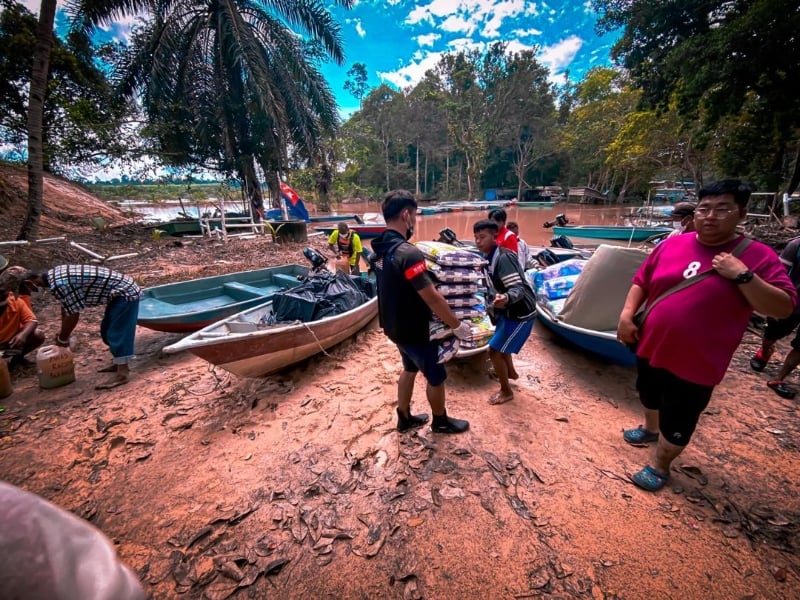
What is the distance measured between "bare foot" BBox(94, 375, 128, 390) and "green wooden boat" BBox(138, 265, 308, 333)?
2.09ft

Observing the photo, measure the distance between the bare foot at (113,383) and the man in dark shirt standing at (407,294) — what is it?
3.37m

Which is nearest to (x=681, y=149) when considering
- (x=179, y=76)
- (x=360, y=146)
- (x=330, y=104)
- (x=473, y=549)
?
(x=330, y=104)

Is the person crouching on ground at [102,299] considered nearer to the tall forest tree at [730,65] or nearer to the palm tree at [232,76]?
the palm tree at [232,76]

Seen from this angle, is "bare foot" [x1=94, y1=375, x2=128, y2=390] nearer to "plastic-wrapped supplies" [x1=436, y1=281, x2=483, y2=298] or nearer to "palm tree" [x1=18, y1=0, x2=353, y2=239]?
"plastic-wrapped supplies" [x1=436, y1=281, x2=483, y2=298]

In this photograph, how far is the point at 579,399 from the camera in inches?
128

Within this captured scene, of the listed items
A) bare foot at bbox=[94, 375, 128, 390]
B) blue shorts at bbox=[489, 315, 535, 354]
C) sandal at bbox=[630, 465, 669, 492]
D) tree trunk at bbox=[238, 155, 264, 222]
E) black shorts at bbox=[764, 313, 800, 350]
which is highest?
tree trunk at bbox=[238, 155, 264, 222]

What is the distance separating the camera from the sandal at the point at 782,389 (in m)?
3.08

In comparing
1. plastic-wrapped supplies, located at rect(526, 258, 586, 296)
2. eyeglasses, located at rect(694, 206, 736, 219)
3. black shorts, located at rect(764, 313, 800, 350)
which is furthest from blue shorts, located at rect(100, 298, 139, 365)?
black shorts, located at rect(764, 313, 800, 350)

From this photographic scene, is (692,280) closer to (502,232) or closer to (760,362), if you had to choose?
(502,232)

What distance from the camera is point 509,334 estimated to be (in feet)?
9.43

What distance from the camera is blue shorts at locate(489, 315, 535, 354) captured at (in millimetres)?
2838

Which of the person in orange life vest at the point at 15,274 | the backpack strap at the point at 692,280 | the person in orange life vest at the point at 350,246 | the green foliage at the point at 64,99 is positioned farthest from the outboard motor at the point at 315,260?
the green foliage at the point at 64,99

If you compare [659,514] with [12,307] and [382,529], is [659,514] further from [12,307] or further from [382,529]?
[12,307]

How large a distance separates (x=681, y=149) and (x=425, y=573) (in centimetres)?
2265
